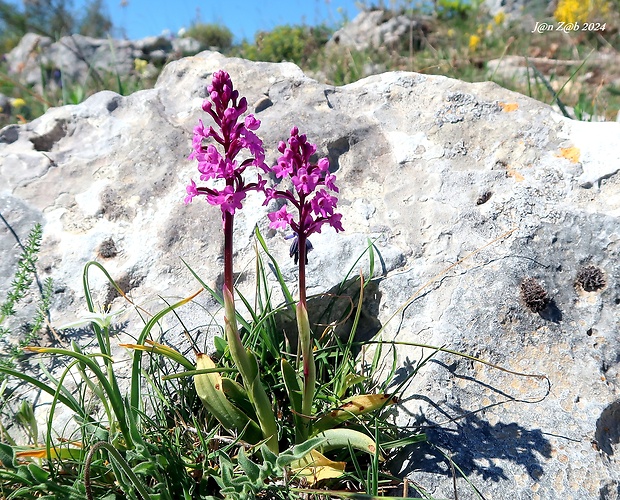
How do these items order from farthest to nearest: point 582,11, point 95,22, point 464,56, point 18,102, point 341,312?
point 95,22
point 582,11
point 464,56
point 18,102
point 341,312

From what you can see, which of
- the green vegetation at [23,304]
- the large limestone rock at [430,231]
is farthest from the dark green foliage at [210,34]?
the green vegetation at [23,304]

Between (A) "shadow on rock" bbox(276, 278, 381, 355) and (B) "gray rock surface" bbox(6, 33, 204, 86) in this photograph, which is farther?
(B) "gray rock surface" bbox(6, 33, 204, 86)

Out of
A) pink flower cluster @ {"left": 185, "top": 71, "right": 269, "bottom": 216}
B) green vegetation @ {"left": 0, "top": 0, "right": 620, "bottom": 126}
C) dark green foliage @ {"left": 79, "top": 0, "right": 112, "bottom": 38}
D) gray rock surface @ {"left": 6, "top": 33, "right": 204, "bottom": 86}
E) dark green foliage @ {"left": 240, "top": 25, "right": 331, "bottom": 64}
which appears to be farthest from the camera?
dark green foliage @ {"left": 79, "top": 0, "right": 112, "bottom": 38}

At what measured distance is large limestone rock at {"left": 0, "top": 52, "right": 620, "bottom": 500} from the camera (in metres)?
2.38

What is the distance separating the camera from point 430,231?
9.84 feet

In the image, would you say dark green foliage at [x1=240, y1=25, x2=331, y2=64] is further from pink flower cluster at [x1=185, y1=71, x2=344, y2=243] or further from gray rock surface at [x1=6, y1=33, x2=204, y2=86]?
pink flower cluster at [x1=185, y1=71, x2=344, y2=243]

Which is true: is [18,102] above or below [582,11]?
below

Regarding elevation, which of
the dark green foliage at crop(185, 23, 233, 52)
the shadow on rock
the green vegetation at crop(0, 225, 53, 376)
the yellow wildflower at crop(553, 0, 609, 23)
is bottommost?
the shadow on rock

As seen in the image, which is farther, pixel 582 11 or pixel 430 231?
pixel 582 11

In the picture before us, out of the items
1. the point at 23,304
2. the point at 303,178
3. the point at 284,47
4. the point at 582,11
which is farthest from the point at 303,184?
the point at 582,11

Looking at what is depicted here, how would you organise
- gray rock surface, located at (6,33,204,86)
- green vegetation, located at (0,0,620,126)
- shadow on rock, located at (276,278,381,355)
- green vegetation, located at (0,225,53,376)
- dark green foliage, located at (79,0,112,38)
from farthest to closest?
dark green foliage, located at (79,0,112,38) → gray rock surface, located at (6,33,204,86) → green vegetation, located at (0,0,620,126) → shadow on rock, located at (276,278,381,355) → green vegetation, located at (0,225,53,376)

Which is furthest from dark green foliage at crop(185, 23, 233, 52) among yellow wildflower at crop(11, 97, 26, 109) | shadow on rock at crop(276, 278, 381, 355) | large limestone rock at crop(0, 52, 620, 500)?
shadow on rock at crop(276, 278, 381, 355)

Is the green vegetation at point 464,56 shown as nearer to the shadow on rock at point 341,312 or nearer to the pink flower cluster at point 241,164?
the shadow on rock at point 341,312

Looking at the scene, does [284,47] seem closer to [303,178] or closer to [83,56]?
[83,56]
